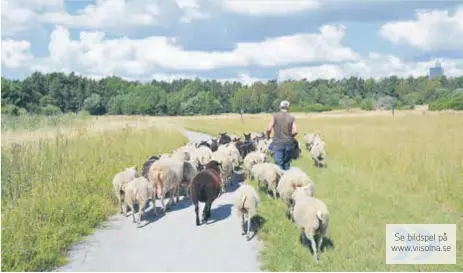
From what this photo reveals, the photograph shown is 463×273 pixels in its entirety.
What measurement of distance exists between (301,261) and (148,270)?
225cm

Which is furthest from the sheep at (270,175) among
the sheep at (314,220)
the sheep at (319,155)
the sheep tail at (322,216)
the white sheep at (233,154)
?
the sheep at (319,155)

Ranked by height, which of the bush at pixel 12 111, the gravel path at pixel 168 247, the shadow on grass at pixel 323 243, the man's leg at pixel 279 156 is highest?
the bush at pixel 12 111

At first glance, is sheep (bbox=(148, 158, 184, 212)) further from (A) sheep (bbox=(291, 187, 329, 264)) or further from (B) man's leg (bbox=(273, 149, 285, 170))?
(A) sheep (bbox=(291, 187, 329, 264))

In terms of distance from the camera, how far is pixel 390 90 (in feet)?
405

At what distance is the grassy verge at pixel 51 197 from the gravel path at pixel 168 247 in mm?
403

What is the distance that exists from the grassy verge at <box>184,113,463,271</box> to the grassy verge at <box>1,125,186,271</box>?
133 inches

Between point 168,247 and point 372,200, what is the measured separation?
5827mm

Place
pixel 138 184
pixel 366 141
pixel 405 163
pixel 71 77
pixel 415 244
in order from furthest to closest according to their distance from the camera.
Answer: pixel 71 77, pixel 366 141, pixel 405 163, pixel 138 184, pixel 415 244

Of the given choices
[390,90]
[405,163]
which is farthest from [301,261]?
[390,90]

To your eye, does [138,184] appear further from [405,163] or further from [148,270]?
[405,163]

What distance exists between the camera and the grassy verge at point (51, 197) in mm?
7949

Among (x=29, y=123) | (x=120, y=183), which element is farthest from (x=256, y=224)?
(x=29, y=123)

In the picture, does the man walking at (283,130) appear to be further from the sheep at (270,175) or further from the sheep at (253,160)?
the sheep at (253,160)

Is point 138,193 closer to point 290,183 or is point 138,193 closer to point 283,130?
point 290,183
